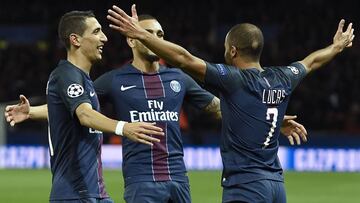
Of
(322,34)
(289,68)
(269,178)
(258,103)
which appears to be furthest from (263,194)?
(322,34)

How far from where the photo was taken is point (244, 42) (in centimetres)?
548

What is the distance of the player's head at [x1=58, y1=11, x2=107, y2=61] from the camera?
19.2 ft

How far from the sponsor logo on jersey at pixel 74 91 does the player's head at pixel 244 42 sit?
1.01m

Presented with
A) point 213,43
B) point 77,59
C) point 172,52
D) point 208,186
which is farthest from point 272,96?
point 213,43

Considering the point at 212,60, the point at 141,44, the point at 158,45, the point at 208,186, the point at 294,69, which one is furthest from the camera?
the point at 212,60

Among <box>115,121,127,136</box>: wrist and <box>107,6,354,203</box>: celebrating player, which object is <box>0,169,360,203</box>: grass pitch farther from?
<box>115,121,127,136</box>: wrist

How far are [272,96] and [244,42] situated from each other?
1.30 feet

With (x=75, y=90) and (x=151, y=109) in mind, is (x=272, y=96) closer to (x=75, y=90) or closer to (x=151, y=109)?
(x=151, y=109)

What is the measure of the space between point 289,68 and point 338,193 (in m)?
8.06

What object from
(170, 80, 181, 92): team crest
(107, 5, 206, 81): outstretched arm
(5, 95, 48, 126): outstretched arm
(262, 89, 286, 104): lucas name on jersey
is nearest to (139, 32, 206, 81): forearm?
(107, 5, 206, 81): outstretched arm

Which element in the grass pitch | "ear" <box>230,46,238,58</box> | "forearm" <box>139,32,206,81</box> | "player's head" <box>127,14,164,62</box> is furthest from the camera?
the grass pitch

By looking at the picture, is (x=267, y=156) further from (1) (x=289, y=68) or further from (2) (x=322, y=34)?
(2) (x=322, y=34)

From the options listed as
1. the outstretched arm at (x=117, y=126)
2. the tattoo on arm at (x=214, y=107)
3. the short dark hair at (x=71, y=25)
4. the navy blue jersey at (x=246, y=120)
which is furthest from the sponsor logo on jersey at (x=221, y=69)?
the tattoo on arm at (x=214, y=107)

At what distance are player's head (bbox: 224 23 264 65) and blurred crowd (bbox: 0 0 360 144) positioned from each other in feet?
43.0
